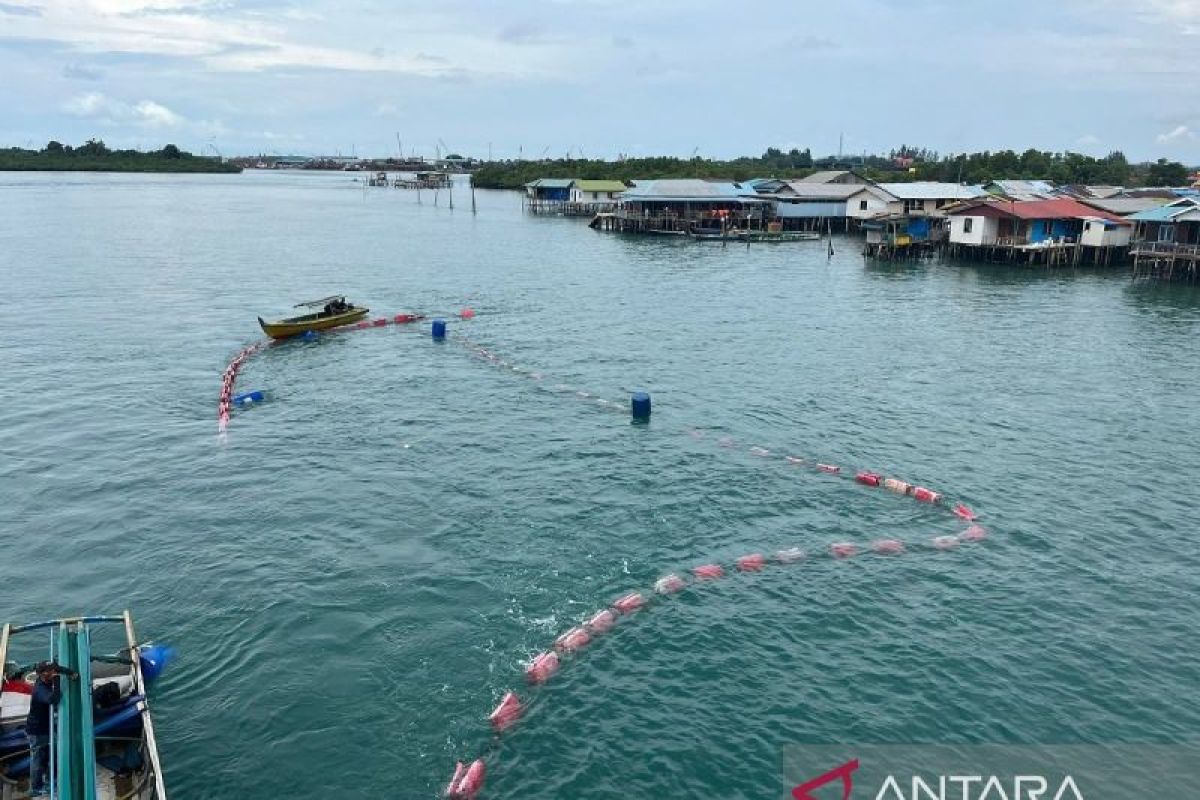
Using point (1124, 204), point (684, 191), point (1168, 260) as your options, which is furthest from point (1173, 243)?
point (684, 191)

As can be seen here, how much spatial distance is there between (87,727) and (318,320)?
159 feet

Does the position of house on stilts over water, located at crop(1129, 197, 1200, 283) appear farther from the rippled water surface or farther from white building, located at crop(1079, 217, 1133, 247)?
the rippled water surface

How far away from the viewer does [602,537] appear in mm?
32438

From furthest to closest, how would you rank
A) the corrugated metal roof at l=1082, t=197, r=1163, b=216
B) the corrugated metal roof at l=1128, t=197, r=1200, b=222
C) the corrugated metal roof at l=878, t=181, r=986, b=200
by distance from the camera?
the corrugated metal roof at l=878, t=181, r=986, b=200 < the corrugated metal roof at l=1082, t=197, r=1163, b=216 < the corrugated metal roof at l=1128, t=197, r=1200, b=222

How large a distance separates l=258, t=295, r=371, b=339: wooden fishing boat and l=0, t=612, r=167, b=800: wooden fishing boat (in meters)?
40.4

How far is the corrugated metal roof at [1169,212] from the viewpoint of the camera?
91.9 meters

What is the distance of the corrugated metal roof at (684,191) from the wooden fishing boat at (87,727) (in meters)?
128

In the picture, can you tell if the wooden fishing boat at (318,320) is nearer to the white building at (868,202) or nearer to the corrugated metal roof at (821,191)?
the white building at (868,202)

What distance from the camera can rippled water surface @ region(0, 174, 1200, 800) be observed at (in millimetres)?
22844

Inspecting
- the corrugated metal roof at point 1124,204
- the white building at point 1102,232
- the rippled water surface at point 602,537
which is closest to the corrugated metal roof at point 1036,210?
the white building at point 1102,232

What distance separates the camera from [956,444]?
139ft

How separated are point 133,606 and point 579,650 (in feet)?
46.0

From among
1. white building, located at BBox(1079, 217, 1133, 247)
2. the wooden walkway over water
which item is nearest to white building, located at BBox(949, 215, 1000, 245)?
white building, located at BBox(1079, 217, 1133, 247)

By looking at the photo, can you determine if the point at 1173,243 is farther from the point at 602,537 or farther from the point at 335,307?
the point at 602,537
